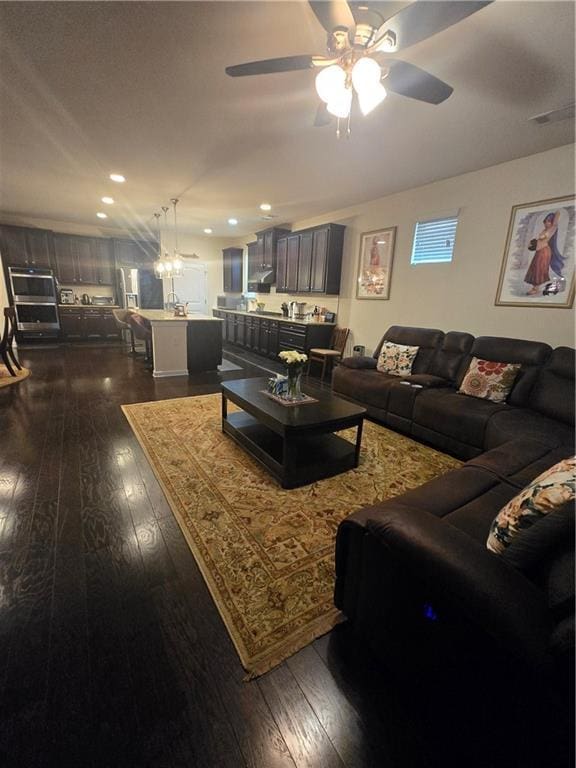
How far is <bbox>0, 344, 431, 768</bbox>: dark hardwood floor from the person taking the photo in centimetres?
100

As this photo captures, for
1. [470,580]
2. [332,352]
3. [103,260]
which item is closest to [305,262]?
[332,352]

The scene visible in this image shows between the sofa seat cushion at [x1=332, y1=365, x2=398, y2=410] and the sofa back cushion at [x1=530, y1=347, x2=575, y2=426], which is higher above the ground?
the sofa back cushion at [x1=530, y1=347, x2=575, y2=426]

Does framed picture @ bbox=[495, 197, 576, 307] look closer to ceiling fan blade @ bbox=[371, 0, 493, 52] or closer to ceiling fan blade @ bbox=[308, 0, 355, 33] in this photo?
ceiling fan blade @ bbox=[371, 0, 493, 52]

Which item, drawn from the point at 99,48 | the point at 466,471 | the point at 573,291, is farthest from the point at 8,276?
the point at 573,291

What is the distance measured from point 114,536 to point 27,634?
1.86 ft

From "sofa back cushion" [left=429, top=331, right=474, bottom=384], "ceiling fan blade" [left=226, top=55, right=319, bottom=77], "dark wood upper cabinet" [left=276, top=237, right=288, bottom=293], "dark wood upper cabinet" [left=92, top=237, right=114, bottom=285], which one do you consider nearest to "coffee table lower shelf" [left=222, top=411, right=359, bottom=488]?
"sofa back cushion" [left=429, top=331, right=474, bottom=384]

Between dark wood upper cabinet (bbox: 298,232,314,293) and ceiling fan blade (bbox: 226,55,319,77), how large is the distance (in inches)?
167

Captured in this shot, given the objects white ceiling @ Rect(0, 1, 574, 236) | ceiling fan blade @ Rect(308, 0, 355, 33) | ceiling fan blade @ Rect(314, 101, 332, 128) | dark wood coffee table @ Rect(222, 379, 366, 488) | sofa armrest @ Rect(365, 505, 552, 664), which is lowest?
dark wood coffee table @ Rect(222, 379, 366, 488)

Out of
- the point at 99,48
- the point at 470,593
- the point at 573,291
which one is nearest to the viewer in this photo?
the point at 470,593

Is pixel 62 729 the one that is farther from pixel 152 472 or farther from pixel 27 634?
pixel 152 472

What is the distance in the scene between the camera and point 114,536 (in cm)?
185

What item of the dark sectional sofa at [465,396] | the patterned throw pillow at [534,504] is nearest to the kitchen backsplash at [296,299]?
the dark sectional sofa at [465,396]

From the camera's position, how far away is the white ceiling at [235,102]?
1729 mm

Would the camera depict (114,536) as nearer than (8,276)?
Yes
